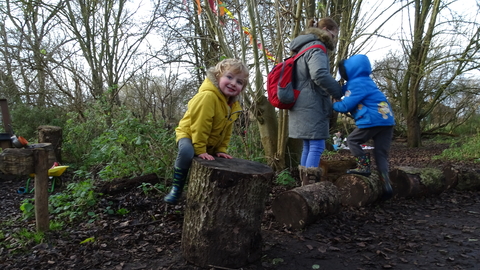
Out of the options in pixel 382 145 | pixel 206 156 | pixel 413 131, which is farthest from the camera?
pixel 413 131

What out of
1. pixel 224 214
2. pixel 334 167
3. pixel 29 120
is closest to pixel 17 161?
pixel 224 214

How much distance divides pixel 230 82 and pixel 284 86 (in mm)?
951

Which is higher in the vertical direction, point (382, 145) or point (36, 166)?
point (382, 145)

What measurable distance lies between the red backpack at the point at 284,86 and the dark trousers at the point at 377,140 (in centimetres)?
79

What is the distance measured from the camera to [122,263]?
2.45m

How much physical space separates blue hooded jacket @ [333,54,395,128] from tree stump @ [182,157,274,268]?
5.38 ft

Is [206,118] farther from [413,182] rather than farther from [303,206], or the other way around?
[413,182]

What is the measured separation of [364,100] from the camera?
3527 mm

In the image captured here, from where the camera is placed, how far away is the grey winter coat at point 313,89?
10.9 ft

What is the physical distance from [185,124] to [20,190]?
12.8 ft

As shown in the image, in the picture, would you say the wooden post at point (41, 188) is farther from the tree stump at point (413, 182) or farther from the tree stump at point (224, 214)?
the tree stump at point (413, 182)

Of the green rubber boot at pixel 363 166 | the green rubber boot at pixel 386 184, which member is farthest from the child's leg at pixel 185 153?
the green rubber boot at pixel 386 184

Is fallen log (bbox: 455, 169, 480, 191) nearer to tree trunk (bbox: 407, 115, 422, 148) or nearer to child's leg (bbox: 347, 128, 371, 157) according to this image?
child's leg (bbox: 347, 128, 371, 157)

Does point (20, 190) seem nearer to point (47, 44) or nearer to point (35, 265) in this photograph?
point (35, 265)
